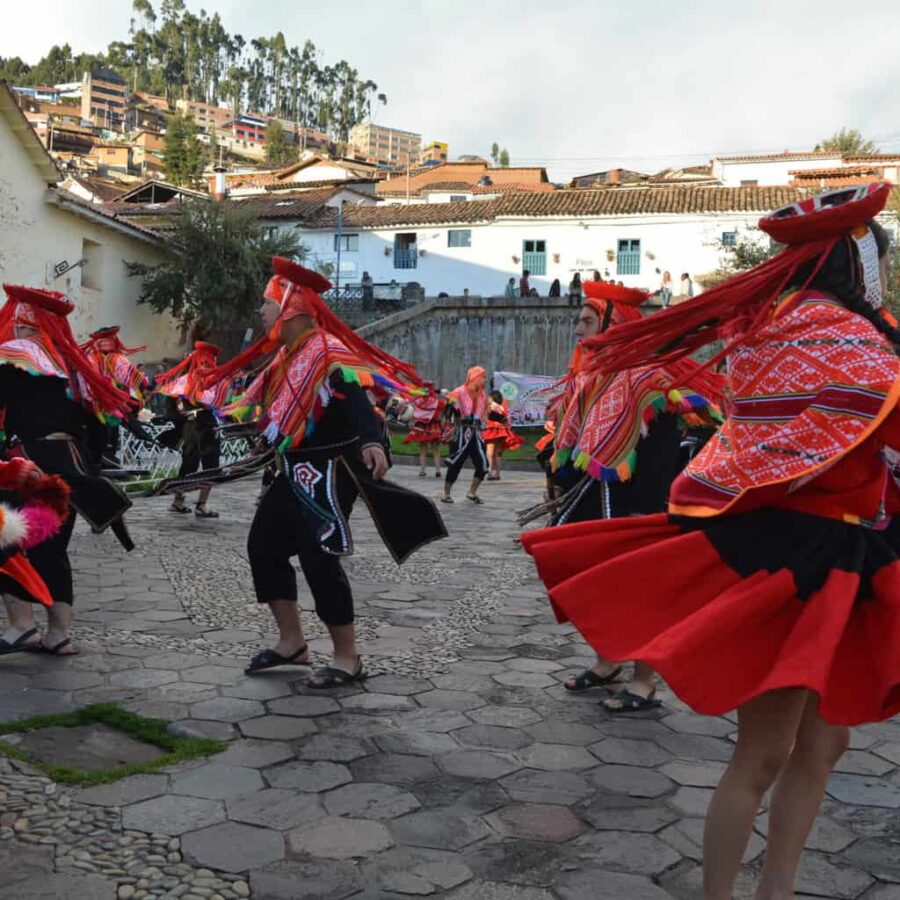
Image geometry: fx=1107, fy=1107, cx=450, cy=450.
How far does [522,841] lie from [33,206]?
26.6 m

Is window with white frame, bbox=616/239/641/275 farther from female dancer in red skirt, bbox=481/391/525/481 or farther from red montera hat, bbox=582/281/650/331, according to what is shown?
red montera hat, bbox=582/281/650/331

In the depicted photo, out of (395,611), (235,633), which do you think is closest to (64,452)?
(235,633)

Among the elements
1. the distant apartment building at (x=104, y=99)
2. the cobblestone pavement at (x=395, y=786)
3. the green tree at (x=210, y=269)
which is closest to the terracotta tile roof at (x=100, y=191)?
the green tree at (x=210, y=269)

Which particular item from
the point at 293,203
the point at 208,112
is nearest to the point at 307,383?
the point at 293,203

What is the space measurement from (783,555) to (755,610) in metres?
0.16

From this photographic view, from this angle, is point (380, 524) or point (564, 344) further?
point (564, 344)

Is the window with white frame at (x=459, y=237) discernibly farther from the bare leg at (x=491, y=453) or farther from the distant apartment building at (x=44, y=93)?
the distant apartment building at (x=44, y=93)

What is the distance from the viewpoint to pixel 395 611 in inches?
271

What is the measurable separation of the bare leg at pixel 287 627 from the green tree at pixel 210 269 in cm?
3021

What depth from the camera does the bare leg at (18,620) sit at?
17.7ft

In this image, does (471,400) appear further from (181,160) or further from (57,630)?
(181,160)

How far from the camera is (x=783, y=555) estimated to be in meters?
2.56

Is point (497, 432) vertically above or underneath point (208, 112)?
underneath

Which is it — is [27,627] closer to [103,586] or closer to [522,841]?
[103,586]
